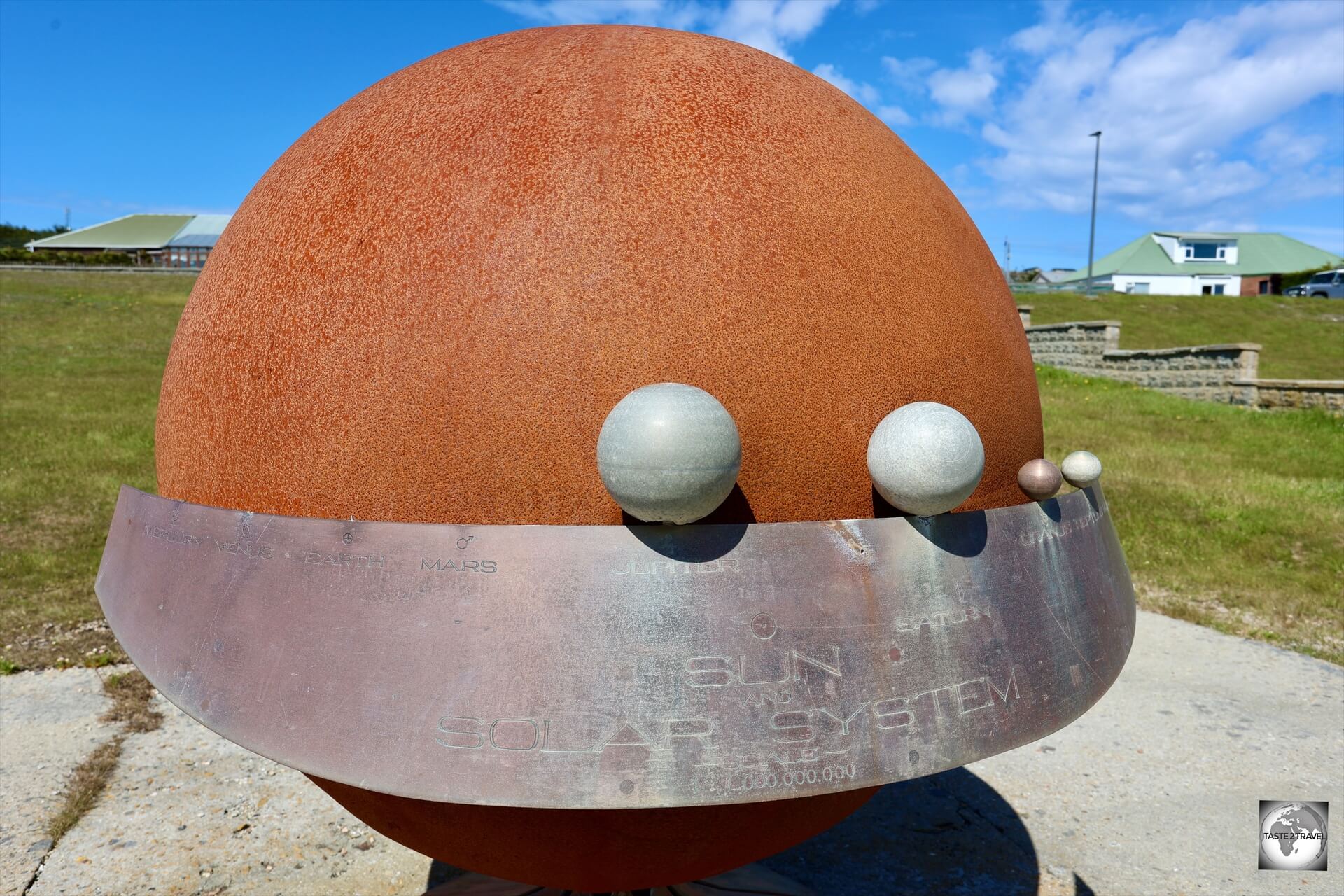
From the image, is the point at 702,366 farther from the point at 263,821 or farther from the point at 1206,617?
the point at 1206,617

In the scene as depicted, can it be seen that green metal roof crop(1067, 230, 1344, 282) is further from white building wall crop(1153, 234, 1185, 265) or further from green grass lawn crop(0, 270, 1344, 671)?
green grass lawn crop(0, 270, 1344, 671)

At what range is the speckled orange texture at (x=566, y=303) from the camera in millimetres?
1794

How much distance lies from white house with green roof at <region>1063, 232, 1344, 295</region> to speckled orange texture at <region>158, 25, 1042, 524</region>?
56558 mm

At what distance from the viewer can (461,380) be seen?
1805mm

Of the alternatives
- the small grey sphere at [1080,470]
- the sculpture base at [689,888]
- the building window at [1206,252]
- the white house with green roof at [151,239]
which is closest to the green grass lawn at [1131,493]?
the sculpture base at [689,888]

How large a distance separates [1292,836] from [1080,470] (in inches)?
110

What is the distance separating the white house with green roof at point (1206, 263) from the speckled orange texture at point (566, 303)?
5656 centimetres

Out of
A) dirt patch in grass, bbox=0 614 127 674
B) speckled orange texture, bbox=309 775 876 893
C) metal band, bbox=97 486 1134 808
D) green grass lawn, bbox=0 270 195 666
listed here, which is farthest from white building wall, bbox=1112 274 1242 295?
metal band, bbox=97 486 1134 808

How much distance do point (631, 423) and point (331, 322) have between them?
2.53 feet

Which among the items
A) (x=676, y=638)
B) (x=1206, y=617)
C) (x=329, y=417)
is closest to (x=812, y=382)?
(x=676, y=638)

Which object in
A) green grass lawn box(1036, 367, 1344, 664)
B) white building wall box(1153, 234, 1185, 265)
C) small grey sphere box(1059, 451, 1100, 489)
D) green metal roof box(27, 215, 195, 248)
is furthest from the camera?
green metal roof box(27, 215, 195, 248)

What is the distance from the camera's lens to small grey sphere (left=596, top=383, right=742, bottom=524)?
154cm

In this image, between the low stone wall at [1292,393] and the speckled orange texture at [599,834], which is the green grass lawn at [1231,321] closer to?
the low stone wall at [1292,393]

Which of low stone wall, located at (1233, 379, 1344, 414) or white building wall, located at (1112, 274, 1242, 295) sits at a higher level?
white building wall, located at (1112, 274, 1242, 295)
